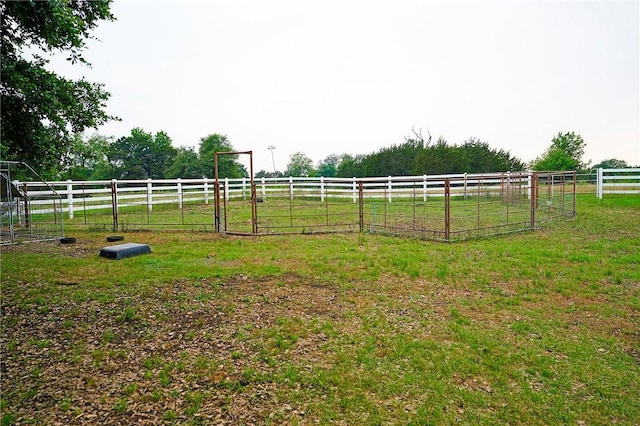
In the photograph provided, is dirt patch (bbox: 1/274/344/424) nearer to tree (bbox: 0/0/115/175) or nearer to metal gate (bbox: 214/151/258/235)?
tree (bbox: 0/0/115/175)

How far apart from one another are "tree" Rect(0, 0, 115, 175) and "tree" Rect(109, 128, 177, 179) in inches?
1968

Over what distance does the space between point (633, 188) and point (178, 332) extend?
22.7 m

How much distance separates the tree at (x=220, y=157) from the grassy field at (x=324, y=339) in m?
43.7

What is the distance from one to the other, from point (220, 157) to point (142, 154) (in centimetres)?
1496

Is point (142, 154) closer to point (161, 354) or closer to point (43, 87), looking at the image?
point (43, 87)

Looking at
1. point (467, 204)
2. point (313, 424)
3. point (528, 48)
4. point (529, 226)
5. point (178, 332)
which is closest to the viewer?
point (313, 424)

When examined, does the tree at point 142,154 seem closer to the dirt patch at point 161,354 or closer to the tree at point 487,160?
the tree at point 487,160

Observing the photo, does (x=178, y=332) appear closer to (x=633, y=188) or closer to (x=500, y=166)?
(x=633, y=188)

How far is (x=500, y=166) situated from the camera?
36.5 metres

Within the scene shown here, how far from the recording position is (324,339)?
398cm

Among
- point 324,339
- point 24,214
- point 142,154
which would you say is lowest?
point 324,339

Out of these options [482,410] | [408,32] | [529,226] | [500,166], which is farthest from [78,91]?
[500,166]

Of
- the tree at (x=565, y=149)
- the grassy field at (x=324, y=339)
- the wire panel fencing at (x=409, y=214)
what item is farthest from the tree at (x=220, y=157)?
the grassy field at (x=324, y=339)

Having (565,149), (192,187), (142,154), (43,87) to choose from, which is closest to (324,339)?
(43,87)
